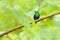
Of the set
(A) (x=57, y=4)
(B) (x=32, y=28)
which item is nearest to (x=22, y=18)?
(B) (x=32, y=28)

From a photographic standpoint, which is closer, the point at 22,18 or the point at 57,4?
the point at 22,18

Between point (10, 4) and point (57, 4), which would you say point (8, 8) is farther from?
point (57, 4)

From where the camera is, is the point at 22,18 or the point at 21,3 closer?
the point at 22,18

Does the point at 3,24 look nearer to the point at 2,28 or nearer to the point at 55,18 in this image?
the point at 2,28

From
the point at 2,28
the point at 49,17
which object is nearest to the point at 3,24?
the point at 2,28

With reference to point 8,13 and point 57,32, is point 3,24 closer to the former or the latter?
point 8,13
